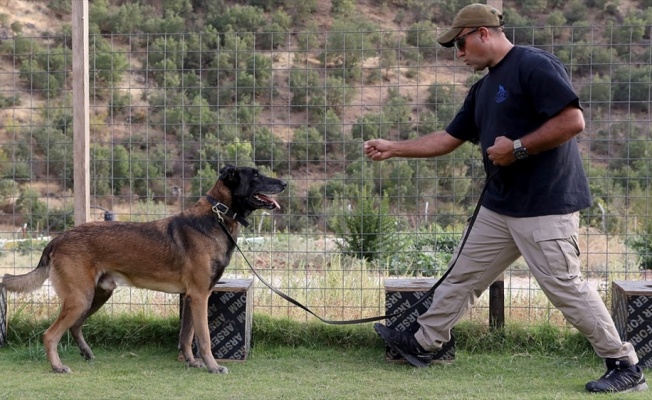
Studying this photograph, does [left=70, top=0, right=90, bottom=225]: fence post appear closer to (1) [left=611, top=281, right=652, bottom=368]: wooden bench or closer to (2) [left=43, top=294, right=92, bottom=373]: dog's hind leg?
(2) [left=43, top=294, right=92, bottom=373]: dog's hind leg

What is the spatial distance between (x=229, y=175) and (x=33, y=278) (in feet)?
5.10

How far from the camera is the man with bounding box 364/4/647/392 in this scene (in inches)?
171

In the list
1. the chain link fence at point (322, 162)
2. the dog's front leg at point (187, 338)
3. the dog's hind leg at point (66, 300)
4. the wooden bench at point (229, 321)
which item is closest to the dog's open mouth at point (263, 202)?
the chain link fence at point (322, 162)

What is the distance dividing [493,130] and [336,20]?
2326cm

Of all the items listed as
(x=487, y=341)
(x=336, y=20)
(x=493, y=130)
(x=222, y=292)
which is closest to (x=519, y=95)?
(x=493, y=130)

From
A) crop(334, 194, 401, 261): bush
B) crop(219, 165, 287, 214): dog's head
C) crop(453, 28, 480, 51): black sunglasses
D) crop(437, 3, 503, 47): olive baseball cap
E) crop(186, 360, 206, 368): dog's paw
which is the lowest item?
crop(186, 360, 206, 368): dog's paw

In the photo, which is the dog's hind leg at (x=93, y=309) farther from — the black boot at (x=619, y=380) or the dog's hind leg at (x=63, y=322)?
the black boot at (x=619, y=380)

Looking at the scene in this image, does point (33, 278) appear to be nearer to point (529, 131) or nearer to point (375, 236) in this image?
point (529, 131)

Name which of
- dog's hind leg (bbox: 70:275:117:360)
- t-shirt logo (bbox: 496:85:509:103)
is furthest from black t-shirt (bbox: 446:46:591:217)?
dog's hind leg (bbox: 70:275:117:360)

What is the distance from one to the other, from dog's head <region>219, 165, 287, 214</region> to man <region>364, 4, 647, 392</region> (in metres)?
1.55

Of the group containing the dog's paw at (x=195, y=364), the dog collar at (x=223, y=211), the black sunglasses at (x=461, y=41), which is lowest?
the dog's paw at (x=195, y=364)

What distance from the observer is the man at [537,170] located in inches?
171

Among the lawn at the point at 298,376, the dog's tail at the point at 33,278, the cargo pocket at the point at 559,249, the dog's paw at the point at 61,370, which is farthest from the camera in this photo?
the dog's tail at the point at 33,278

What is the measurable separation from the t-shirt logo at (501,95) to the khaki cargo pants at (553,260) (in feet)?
2.37
